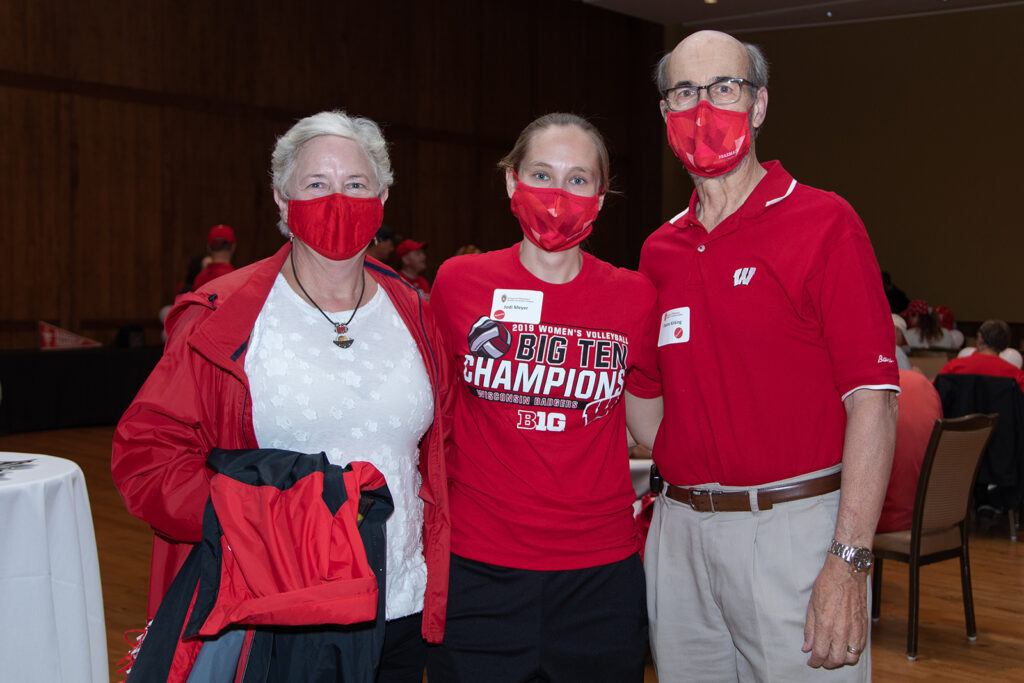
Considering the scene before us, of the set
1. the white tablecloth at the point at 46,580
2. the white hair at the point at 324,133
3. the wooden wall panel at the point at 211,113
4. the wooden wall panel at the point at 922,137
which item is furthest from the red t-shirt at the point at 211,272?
the wooden wall panel at the point at 922,137

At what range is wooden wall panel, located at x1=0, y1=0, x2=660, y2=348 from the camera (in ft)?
31.9

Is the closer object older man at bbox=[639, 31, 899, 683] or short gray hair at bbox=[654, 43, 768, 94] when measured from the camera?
older man at bbox=[639, 31, 899, 683]

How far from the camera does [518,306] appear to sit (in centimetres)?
199

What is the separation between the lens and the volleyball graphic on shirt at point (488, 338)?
196 centimetres

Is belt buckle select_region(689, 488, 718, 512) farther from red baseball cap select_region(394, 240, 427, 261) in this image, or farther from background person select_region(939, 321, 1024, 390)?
red baseball cap select_region(394, 240, 427, 261)

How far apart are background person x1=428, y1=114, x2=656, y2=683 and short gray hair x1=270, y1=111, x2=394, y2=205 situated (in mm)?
321

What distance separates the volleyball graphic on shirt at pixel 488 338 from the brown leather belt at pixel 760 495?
0.47 m

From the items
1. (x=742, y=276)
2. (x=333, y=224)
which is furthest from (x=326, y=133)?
(x=742, y=276)

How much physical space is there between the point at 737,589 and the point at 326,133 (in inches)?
48.4

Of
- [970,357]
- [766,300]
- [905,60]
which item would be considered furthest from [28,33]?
[905,60]

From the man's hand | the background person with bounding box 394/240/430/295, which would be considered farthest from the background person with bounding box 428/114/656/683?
the background person with bounding box 394/240/430/295

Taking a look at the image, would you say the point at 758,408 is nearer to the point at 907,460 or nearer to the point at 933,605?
the point at 907,460

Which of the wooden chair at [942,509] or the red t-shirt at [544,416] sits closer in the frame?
the red t-shirt at [544,416]

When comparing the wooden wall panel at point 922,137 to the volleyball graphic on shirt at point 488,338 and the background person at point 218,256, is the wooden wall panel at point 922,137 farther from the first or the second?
the volleyball graphic on shirt at point 488,338
